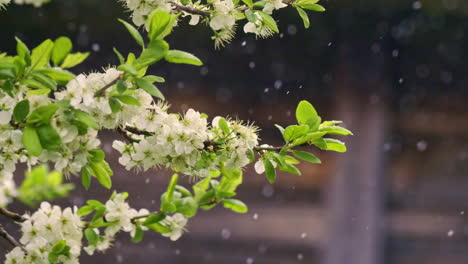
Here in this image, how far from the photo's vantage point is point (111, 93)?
877 millimetres

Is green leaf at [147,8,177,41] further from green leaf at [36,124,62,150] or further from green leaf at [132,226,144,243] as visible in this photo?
green leaf at [132,226,144,243]

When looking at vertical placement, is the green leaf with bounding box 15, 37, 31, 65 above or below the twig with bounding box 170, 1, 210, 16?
below

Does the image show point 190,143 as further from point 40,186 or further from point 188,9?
point 40,186

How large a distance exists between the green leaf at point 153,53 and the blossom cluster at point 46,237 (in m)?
0.27

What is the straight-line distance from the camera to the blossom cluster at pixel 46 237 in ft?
3.34

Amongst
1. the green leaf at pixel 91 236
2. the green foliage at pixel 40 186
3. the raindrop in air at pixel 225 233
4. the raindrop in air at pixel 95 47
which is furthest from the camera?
the raindrop in air at pixel 225 233

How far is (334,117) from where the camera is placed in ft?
11.4

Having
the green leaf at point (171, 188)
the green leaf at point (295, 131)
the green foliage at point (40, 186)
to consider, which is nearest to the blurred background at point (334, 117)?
the green leaf at point (171, 188)

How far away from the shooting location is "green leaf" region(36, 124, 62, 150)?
86 centimetres

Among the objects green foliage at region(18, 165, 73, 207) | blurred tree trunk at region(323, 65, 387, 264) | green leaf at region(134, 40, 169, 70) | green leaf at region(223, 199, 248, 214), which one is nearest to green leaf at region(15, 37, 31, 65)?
green leaf at region(134, 40, 169, 70)

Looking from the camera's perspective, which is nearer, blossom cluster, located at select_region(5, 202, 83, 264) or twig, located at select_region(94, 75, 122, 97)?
twig, located at select_region(94, 75, 122, 97)

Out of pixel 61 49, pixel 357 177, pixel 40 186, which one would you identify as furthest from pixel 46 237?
pixel 357 177

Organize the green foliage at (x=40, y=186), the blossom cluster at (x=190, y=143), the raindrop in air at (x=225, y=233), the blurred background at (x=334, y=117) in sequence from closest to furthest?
the green foliage at (x=40, y=186) → the blossom cluster at (x=190, y=143) → the blurred background at (x=334, y=117) → the raindrop in air at (x=225, y=233)

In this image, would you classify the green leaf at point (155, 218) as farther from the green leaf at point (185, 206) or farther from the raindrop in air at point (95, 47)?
the raindrop in air at point (95, 47)
